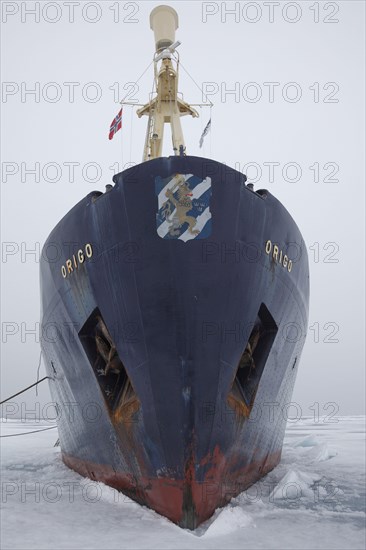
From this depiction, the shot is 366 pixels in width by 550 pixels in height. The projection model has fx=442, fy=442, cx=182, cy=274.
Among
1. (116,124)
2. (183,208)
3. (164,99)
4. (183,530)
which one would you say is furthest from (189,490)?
(164,99)

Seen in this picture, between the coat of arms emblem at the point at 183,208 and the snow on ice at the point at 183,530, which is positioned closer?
the snow on ice at the point at 183,530

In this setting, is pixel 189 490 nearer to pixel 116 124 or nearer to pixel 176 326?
pixel 176 326

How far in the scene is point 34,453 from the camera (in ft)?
40.3

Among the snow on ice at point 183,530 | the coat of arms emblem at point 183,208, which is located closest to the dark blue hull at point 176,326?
the coat of arms emblem at point 183,208

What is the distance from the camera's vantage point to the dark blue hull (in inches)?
215

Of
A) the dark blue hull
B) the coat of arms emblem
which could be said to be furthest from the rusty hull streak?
the coat of arms emblem

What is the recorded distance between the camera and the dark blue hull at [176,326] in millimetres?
5453

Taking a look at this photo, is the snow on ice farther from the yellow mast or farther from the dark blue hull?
the yellow mast

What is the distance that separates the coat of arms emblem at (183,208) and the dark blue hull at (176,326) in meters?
0.01

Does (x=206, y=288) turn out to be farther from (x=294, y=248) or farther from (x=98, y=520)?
(x=98, y=520)

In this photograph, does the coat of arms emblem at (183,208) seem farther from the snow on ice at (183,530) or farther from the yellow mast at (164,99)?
the yellow mast at (164,99)

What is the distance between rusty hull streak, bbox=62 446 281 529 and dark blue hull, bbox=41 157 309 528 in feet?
0.06

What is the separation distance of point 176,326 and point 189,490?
1945 mm

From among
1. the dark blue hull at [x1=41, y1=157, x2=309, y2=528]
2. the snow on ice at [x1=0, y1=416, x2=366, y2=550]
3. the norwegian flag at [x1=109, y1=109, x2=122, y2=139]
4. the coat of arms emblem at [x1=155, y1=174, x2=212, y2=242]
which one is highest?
the norwegian flag at [x1=109, y1=109, x2=122, y2=139]
